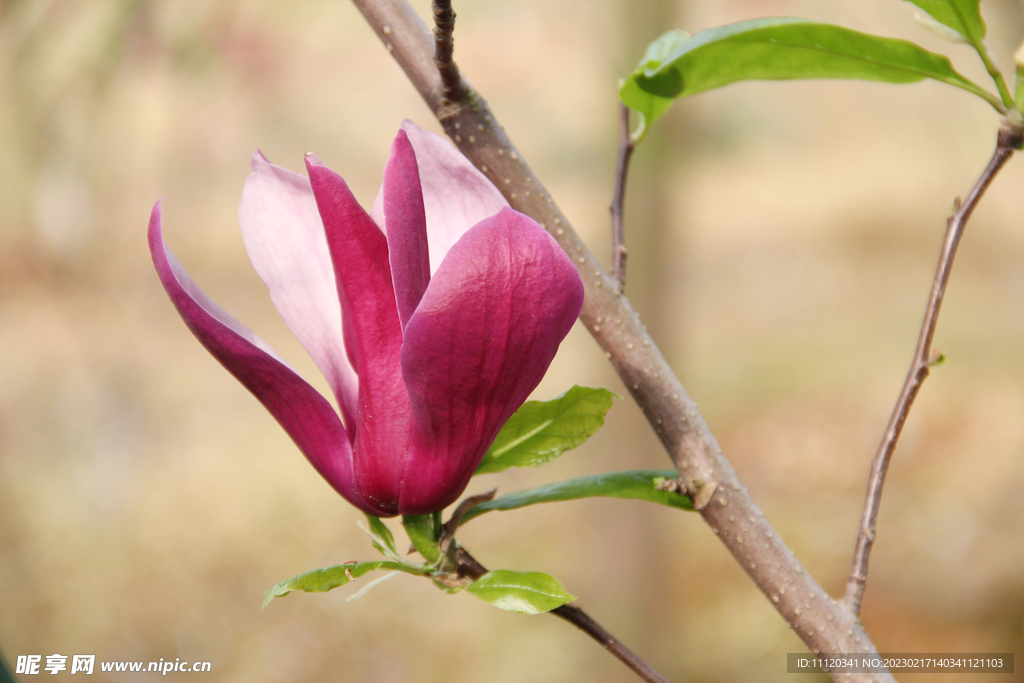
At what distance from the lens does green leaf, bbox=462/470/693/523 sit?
417mm

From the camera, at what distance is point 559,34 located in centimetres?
246

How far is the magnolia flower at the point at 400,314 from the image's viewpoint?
0.27 metres

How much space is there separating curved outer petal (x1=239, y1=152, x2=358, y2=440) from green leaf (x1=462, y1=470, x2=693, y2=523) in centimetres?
11

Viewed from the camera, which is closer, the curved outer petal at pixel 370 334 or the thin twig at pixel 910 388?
the curved outer petal at pixel 370 334

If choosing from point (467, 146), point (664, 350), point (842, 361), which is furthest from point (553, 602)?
point (842, 361)

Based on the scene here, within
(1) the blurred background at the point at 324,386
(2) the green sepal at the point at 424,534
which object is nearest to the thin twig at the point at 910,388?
(2) the green sepal at the point at 424,534

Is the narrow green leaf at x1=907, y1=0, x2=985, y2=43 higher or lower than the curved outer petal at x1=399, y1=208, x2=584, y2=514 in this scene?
higher

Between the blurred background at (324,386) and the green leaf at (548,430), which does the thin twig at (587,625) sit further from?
the blurred background at (324,386)

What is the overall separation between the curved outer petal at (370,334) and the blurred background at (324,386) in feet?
4.46

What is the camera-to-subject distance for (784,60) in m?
0.46

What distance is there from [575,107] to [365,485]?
119 inches

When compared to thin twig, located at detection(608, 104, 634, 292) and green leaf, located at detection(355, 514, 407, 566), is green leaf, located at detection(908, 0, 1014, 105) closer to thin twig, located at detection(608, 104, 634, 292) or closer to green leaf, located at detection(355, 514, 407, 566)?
thin twig, located at detection(608, 104, 634, 292)

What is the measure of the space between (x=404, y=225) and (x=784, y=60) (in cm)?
31

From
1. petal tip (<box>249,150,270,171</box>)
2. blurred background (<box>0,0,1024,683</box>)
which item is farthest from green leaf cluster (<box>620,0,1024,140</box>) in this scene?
blurred background (<box>0,0,1024,683</box>)
